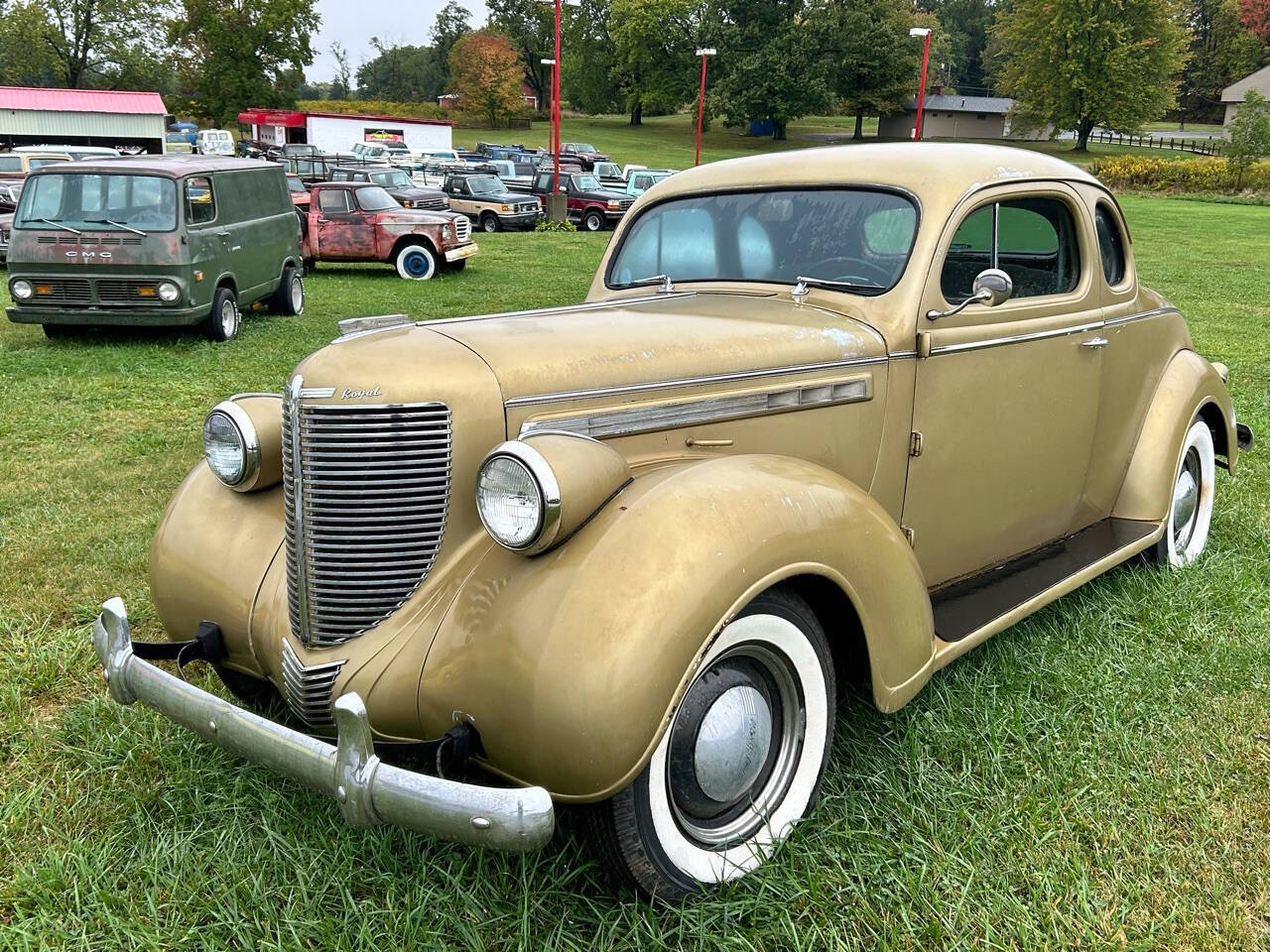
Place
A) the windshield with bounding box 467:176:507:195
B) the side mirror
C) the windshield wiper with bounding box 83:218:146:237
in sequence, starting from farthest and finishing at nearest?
the windshield with bounding box 467:176:507:195 < the windshield wiper with bounding box 83:218:146:237 < the side mirror

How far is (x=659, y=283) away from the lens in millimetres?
3725

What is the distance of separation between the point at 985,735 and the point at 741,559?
4.44 ft

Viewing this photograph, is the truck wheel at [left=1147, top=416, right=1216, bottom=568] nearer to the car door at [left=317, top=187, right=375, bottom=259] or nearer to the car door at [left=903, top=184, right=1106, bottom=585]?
the car door at [left=903, top=184, right=1106, bottom=585]

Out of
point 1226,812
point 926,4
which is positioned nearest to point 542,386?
point 1226,812

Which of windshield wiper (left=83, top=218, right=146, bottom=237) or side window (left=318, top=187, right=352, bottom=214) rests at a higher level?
side window (left=318, top=187, right=352, bottom=214)

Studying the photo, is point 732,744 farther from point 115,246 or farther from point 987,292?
point 115,246

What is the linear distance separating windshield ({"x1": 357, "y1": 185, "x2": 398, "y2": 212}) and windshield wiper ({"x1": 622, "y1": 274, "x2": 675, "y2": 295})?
43.6 ft

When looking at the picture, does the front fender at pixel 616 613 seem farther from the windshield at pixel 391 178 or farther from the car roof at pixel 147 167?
the windshield at pixel 391 178

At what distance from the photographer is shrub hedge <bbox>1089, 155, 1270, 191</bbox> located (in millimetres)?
33594

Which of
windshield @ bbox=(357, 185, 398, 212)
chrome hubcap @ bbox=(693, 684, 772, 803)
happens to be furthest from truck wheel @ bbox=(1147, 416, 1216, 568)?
windshield @ bbox=(357, 185, 398, 212)

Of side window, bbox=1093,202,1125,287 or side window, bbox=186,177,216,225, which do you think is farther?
side window, bbox=186,177,216,225

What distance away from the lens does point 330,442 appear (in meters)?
2.35

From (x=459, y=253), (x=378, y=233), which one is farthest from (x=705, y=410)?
(x=378, y=233)

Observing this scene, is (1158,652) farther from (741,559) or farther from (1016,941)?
(741,559)
